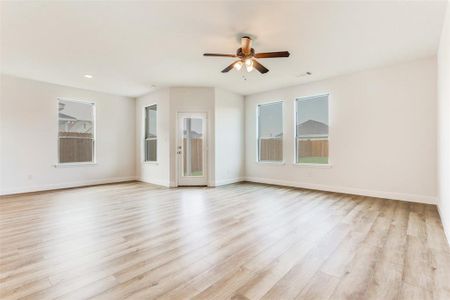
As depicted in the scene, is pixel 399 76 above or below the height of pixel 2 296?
above

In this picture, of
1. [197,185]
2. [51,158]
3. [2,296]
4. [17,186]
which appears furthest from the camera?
[197,185]

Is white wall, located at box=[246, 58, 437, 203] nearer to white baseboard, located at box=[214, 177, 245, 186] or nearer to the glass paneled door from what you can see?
white baseboard, located at box=[214, 177, 245, 186]

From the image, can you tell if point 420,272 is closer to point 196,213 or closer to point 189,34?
point 196,213

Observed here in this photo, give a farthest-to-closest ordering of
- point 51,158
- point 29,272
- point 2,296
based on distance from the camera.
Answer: point 51,158 → point 29,272 → point 2,296

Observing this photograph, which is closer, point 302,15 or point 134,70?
point 302,15

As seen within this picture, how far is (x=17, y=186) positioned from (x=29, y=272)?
15.3ft

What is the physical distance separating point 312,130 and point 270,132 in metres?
1.28

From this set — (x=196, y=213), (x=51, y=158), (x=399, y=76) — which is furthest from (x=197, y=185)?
(x=399, y=76)

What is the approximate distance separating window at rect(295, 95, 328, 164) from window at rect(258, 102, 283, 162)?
547mm

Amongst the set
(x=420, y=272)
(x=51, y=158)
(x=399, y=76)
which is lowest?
(x=420, y=272)

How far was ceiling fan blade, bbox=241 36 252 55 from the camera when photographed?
3272 mm

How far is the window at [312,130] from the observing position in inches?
222

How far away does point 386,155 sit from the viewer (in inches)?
183

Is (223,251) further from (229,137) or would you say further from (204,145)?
(229,137)
